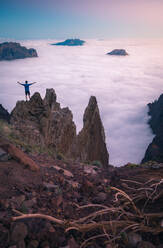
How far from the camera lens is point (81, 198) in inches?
173

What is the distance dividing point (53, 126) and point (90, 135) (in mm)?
10818

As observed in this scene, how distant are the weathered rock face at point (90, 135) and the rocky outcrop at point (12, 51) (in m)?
159

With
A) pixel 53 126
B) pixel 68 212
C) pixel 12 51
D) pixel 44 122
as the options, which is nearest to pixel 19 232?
pixel 68 212

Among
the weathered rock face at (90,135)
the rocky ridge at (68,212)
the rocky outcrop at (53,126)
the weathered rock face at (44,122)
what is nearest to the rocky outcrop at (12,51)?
the weathered rock face at (90,135)

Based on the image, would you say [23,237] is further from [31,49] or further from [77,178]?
[31,49]

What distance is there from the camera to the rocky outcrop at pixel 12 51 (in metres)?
165

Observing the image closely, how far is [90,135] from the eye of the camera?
2995 centimetres

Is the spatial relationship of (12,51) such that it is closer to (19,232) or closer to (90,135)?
(90,135)

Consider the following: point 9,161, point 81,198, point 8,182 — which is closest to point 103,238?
point 81,198

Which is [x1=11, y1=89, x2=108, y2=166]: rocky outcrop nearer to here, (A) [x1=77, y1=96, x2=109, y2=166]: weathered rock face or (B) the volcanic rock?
(A) [x1=77, y1=96, x2=109, y2=166]: weathered rock face

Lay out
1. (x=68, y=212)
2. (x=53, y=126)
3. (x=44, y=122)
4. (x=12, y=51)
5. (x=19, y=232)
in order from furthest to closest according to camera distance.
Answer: (x=12, y=51) → (x=53, y=126) → (x=44, y=122) → (x=68, y=212) → (x=19, y=232)

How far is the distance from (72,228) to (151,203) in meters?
1.70

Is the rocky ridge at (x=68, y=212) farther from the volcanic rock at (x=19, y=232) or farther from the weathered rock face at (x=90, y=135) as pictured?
the weathered rock face at (x=90, y=135)

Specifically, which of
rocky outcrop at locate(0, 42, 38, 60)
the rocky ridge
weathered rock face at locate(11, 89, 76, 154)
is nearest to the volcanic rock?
the rocky ridge
